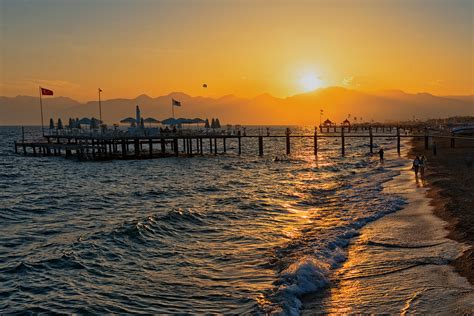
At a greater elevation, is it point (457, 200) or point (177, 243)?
point (457, 200)

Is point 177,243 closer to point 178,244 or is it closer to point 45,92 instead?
point 178,244

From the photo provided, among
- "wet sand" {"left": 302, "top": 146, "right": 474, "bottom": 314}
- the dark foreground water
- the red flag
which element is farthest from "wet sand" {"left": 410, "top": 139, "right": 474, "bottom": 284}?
the red flag

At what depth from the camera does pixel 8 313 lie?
30.0 ft

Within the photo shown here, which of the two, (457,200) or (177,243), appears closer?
(177,243)

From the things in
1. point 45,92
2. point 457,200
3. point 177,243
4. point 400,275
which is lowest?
point 177,243

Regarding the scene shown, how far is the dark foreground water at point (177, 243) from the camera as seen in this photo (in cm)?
990

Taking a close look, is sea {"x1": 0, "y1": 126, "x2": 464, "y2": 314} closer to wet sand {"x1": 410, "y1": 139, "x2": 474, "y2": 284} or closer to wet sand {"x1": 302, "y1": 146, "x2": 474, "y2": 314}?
wet sand {"x1": 302, "y1": 146, "x2": 474, "y2": 314}

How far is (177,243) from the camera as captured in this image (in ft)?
48.8

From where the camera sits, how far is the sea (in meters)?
9.86

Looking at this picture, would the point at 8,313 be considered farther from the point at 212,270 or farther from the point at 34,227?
the point at 34,227

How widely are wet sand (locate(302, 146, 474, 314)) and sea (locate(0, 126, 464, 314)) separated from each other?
0.47 metres

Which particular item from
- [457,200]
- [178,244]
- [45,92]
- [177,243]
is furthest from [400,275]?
[45,92]

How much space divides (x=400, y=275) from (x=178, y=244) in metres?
7.11

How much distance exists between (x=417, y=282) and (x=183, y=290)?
5049mm
